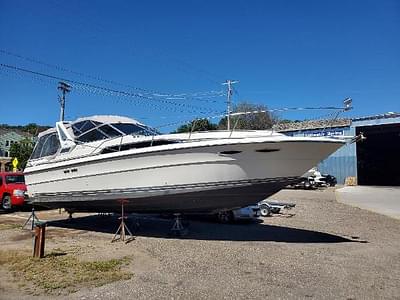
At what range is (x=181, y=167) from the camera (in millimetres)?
8523

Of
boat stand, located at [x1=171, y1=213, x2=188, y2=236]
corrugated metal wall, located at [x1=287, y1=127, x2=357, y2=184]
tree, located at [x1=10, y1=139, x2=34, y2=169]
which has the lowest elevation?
boat stand, located at [x1=171, y1=213, x2=188, y2=236]

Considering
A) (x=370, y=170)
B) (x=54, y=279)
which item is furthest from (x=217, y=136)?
(x=370, y=170)

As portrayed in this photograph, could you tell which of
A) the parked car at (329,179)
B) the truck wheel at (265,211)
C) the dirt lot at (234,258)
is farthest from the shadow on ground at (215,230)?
the parked car at (329,179)

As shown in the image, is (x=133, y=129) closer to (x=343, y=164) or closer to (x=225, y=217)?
(x=225, y=217)

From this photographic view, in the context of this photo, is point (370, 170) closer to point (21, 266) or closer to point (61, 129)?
point (61, 129)

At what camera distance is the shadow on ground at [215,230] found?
923 cm

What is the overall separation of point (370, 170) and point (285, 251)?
41.7m

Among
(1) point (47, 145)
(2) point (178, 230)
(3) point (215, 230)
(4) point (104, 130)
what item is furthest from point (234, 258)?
(1) point (47, 145)

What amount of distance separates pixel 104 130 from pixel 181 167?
9.82 feet

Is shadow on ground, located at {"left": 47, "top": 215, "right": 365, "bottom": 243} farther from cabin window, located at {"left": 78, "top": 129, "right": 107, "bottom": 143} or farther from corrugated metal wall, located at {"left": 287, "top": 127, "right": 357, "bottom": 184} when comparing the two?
corrugated metal wall, located at {"left": 287, "top": 127, "right": 357, "bottom": 184}

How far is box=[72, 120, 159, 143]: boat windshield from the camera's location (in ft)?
33.6

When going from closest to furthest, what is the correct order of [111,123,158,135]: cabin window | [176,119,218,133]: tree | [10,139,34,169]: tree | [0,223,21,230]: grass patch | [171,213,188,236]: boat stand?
[176,119,218,133]: tree < [171,213,188,236]: boat stand < [111,123,158,135]: cabin window < [0,223,21,230]: grass patch < [10,139,34,169]: tree

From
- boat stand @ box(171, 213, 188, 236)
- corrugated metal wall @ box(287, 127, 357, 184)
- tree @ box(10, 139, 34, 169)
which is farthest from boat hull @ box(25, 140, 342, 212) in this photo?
tree @ box(10, 139, 34, 169)

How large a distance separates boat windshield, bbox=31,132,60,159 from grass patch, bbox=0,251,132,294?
4623mm
